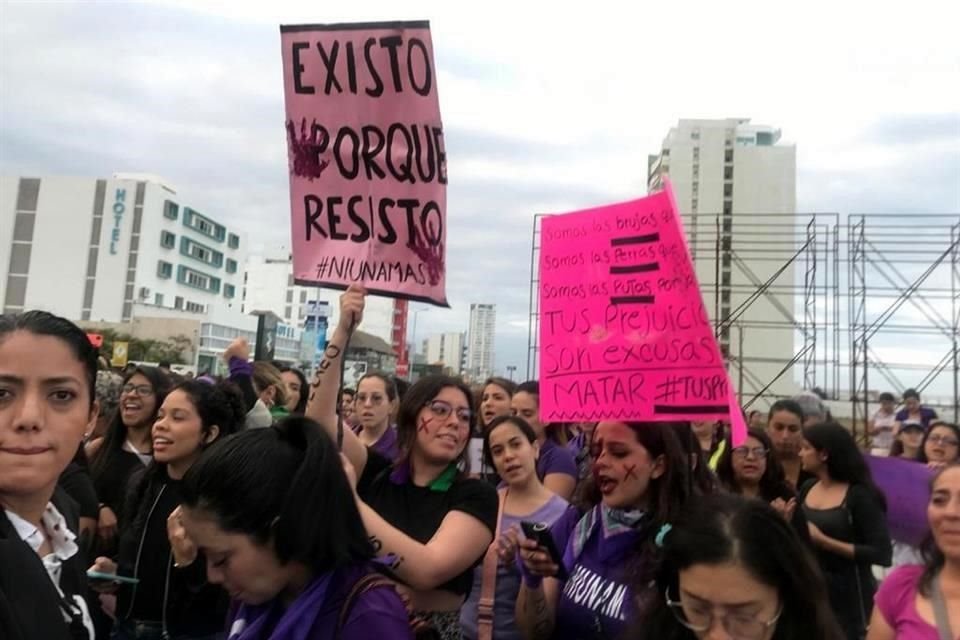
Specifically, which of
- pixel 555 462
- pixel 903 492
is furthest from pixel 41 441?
pixel 903 492

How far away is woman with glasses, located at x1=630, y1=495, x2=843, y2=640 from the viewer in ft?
6.07

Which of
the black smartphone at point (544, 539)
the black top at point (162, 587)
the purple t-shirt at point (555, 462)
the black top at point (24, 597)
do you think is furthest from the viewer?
the purple t-shirt at point (555, 462)

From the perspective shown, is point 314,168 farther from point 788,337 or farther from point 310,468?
point 788,337

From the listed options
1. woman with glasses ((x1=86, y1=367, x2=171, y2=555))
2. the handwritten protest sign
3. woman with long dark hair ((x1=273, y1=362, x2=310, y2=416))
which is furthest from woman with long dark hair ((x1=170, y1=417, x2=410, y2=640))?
woman with long dark hair ((x1=273, y1=362, x2=310, y2=416))

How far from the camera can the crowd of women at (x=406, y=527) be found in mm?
1646

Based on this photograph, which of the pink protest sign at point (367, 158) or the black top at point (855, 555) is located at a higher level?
the pink protest sign at point (367, 158)

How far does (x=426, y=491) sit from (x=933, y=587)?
5.51ft

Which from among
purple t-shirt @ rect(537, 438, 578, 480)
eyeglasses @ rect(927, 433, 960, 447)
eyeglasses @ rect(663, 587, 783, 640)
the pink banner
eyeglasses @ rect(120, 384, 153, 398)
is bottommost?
eyeglasses @ rect(663, 587, 783, 640)

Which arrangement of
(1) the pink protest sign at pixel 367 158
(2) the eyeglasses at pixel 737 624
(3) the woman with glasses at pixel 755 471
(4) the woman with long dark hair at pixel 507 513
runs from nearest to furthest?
(2) the eyeglasses at pixel 737 624 → (1) the pink protest sign at pixel 367 158 → (4) the woman with long dark hair at pixel 507 513 → (3) the woman with glasses at pixel 755 471

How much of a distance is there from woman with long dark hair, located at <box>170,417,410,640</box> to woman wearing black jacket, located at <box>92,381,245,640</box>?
1.47 m

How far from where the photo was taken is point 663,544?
2.09m

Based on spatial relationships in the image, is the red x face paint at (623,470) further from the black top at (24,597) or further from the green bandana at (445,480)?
the black top at (24,597)

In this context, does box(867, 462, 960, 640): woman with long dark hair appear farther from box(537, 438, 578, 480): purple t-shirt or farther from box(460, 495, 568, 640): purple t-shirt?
box(537, 438, 578, 480): purple t-shirt

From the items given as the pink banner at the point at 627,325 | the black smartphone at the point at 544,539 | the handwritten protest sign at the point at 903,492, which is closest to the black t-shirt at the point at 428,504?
the black smartphone at the point at 544,539
